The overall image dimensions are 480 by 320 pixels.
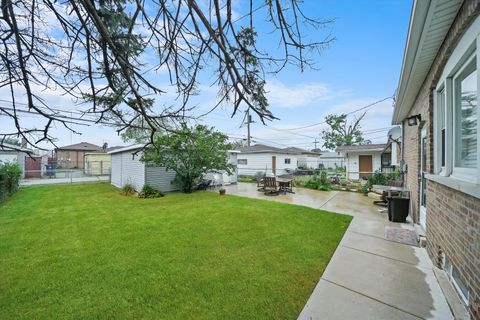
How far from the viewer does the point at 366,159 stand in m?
18.4

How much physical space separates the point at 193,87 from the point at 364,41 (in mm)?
3063

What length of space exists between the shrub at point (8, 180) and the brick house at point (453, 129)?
1347 cm

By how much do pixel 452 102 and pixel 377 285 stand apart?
8.28 feet

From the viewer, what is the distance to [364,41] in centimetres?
365

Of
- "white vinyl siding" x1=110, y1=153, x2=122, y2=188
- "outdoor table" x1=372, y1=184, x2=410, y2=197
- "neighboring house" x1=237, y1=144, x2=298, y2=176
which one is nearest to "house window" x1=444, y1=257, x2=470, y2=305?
"outdoor table" x1=372, y1=184, x2=410, y2=197

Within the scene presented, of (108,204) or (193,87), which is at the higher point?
(193,87)

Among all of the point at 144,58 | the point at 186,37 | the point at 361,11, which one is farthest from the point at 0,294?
the point at 361,11

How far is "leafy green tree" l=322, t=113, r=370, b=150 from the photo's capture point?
30.7 metres

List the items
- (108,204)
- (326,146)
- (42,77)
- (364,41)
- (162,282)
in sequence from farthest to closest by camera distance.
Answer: (326,146), (108,204), (364,41), (162,282), (42,77)

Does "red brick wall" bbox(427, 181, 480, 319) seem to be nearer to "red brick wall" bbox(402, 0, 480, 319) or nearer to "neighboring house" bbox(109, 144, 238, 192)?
"red brick wall" bbox(402, 0, 480, 319)

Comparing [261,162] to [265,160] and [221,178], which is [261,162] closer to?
[265,160]

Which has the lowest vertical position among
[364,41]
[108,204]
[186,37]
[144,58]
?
[108,204]

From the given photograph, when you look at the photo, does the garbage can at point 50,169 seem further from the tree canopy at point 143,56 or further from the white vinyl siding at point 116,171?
the tree canopy at point 143,56

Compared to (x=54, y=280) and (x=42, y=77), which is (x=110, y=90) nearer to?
(x=42, y=77)
